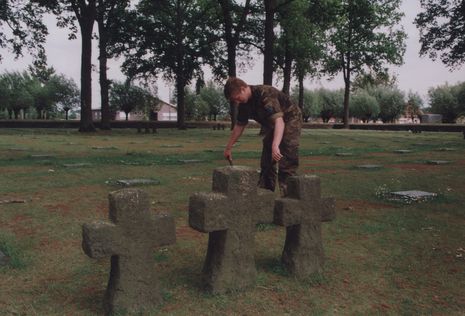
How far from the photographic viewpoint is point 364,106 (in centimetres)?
8494

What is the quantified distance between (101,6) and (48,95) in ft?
167

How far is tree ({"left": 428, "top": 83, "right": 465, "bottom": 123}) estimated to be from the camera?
7256 centimetres

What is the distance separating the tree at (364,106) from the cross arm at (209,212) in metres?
85.5

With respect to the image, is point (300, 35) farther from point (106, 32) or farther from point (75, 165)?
point (75, 165)

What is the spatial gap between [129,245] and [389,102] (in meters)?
89.7

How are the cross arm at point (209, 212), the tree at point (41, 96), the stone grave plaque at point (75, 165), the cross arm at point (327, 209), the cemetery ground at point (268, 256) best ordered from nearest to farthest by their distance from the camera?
the cross arm at point (209, 212) < the cemetery ground at point (268, 256) < the cross arm at point (327, 209) < the stone grave plaque at point (75, 165) < the tree at point (41, 96)

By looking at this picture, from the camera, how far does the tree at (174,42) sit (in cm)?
3694

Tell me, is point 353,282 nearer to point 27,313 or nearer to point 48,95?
point 27,313

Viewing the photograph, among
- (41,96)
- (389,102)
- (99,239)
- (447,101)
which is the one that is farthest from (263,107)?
(389,102)

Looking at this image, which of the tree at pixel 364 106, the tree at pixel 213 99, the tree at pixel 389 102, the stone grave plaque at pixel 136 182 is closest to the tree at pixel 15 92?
the tree at pixel 213 99

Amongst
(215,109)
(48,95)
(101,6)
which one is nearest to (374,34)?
(101,6)

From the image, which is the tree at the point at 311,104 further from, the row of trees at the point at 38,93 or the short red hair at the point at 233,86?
the short red hair at the point at 233,86

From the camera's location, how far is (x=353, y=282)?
152 inches

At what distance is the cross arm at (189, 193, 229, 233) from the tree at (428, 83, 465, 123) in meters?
76.3
